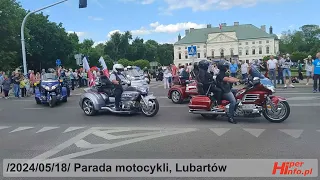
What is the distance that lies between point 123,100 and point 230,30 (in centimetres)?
12819

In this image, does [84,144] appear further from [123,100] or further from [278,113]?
[278,113]

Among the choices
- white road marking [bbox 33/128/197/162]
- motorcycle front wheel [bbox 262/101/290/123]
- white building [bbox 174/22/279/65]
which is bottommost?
white road marking [bbox 33/128/197/162]

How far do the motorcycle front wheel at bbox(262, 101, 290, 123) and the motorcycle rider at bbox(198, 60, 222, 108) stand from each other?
4.19ft

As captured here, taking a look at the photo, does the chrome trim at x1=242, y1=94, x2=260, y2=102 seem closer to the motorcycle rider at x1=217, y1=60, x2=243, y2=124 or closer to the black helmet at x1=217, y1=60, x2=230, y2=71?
the motorcycle rider at x1=217, y1=60, x2=243, y2=124

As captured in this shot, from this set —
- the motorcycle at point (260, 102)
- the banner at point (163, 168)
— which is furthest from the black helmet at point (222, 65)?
the banner at point (163, 168)

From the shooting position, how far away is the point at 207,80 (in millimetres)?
9641

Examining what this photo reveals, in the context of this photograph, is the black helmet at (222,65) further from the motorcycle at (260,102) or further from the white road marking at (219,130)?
the white road marking at (219,130)

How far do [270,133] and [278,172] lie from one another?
2.76 meters

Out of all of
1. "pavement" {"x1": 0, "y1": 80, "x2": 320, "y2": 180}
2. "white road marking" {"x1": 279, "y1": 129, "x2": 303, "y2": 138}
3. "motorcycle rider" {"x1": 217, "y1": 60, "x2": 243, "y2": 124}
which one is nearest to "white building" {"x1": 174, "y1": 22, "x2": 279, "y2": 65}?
"pavement" {"x1": 0, "y1": 80, "x2": 320, "y2": 180}

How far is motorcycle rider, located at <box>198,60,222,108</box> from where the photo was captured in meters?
9.62

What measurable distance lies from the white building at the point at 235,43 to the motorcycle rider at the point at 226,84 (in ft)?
389

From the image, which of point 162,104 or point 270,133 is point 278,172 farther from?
point 162,104

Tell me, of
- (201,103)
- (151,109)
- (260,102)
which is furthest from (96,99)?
(260,102)

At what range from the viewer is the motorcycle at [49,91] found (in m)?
14.9
